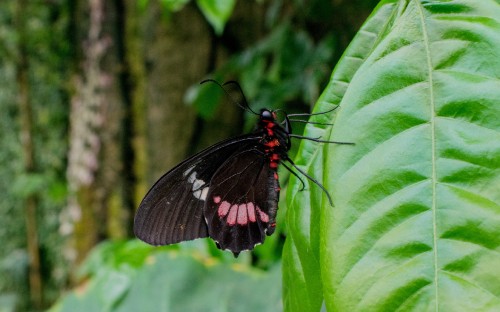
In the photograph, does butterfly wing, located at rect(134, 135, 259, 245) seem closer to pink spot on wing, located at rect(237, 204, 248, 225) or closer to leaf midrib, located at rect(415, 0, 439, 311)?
pink spot on wing, located at rect(237, 204, 248, 225)

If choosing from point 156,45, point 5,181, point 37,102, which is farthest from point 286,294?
point 5,181

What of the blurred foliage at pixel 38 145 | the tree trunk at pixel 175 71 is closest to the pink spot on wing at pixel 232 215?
the tree trunk at pixel 175 71

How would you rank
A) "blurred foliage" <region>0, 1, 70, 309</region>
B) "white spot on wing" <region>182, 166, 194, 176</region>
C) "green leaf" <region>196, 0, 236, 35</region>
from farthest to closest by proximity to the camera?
"blurred foliage" <region>0, 1, 70, 309</region> → "green leaf" <region>196, 0, 236, 35</region> → "white spot on wing" <region>182, 166, 194, 176</region>

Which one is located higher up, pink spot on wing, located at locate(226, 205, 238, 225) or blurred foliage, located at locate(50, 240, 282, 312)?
pink spot on wing, located at locate(226, 205, 238, 225)

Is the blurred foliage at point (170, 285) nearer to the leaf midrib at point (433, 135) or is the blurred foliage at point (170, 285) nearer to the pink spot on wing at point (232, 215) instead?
the pink spot on wing at point (232, 215)

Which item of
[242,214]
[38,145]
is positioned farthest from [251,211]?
[38,145]

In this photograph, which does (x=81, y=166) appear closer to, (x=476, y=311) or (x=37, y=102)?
(x=37, y=102)

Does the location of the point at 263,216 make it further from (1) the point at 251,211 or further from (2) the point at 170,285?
(2) the point at 170,285

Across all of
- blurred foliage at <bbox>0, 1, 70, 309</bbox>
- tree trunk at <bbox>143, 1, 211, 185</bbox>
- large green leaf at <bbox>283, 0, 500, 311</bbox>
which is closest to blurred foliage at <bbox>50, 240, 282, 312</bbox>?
tree trunk at <bbox>143, 1, 211, 185</bbox>
